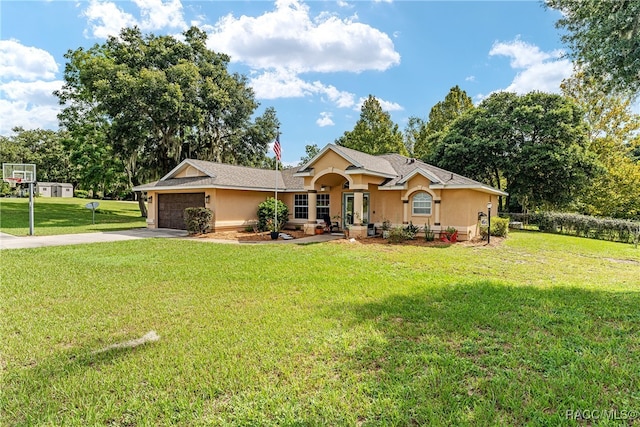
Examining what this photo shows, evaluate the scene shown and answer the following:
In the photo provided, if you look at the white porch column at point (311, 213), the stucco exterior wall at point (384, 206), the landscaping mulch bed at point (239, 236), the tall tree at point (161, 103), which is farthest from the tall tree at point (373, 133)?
the landscaping mulch bed at point (239, 236)

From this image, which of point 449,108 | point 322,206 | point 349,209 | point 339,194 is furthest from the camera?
point 449,108

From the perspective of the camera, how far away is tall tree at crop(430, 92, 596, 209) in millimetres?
22844

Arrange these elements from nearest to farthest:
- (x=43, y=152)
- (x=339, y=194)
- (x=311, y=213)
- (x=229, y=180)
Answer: (x=311, y=213) → (x=229, y=180) → (x=339, y=194) → (x=43, y=152)

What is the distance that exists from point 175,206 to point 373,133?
21.9 m

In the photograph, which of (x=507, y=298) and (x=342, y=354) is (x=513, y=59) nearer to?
(x=507, y=298)

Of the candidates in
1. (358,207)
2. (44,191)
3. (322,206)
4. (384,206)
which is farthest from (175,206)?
(44,191)

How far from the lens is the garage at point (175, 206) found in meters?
19.0

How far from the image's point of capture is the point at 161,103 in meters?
23.0

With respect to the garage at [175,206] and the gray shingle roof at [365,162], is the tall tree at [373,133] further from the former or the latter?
the garage at [175,206]

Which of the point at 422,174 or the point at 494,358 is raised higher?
the point at 422,174

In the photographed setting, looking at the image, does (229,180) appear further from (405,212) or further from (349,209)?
(405,212)

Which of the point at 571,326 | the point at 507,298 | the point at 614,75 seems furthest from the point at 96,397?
the point at 614,75

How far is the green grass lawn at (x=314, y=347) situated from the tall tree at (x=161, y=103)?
1890 centimetres

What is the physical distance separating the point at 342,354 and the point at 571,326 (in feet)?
11.7
